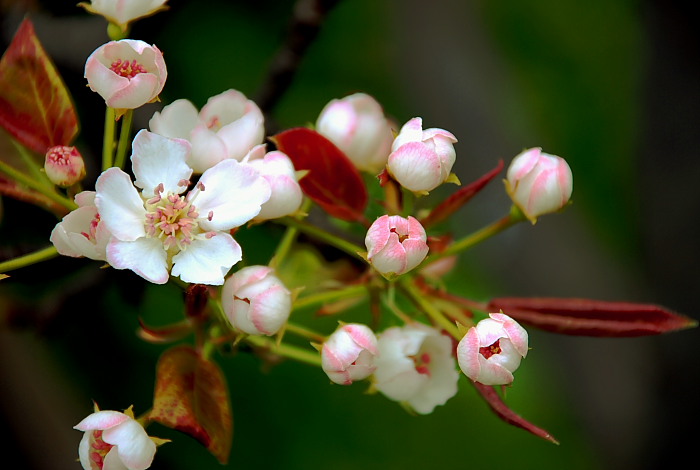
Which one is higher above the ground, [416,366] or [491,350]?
[491,350]

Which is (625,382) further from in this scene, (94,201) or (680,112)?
(94,201)

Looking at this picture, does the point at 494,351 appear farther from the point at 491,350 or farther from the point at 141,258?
the point at 141,258

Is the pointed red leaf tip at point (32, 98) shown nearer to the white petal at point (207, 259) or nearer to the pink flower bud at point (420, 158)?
the white petal at point (207, 259)

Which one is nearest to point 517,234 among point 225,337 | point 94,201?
point 225,337

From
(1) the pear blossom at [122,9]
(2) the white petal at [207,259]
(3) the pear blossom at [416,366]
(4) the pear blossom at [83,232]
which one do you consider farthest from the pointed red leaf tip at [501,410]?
(1) the pear blossom at [122,9]

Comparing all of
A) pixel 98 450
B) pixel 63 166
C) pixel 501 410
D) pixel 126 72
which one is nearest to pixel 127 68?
pixel 126 72
